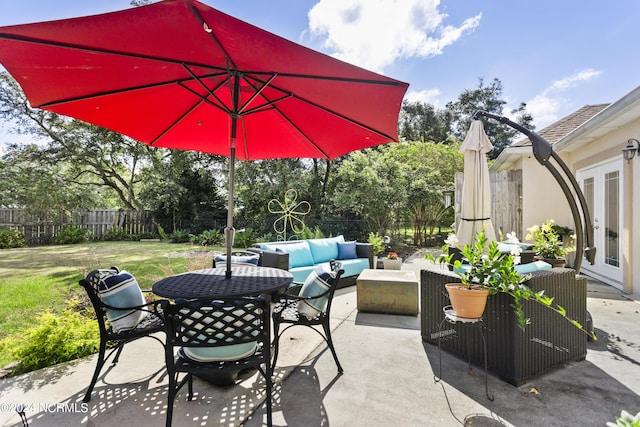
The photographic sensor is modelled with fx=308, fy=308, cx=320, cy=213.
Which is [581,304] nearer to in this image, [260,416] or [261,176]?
[260,416]

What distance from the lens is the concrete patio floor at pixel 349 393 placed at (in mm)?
1949

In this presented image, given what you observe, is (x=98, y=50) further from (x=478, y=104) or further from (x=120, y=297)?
(x=478, y=104)

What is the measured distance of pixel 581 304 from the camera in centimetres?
278

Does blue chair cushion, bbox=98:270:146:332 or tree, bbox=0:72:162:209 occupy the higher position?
tree, bbox=0:72:162:209

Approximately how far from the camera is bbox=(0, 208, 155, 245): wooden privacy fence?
10.5 metres

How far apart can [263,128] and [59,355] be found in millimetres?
2803

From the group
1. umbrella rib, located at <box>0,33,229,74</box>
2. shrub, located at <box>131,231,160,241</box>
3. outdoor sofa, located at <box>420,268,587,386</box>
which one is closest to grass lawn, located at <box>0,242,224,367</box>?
umbrella rib, located at <box>0,33,229,74</box>

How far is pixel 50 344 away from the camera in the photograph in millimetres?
2625

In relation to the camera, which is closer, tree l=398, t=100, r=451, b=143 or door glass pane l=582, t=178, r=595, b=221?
door glass pane l=582, t=178, r=595, b=221

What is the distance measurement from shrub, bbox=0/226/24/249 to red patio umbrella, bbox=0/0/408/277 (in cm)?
1034

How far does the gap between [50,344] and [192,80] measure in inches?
100

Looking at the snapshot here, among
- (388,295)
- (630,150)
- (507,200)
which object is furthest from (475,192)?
(507,200)

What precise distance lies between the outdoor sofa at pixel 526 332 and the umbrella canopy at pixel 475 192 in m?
0.75

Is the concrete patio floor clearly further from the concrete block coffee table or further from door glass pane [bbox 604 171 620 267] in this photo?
door glass pane [bbox 604 171 620 267]
